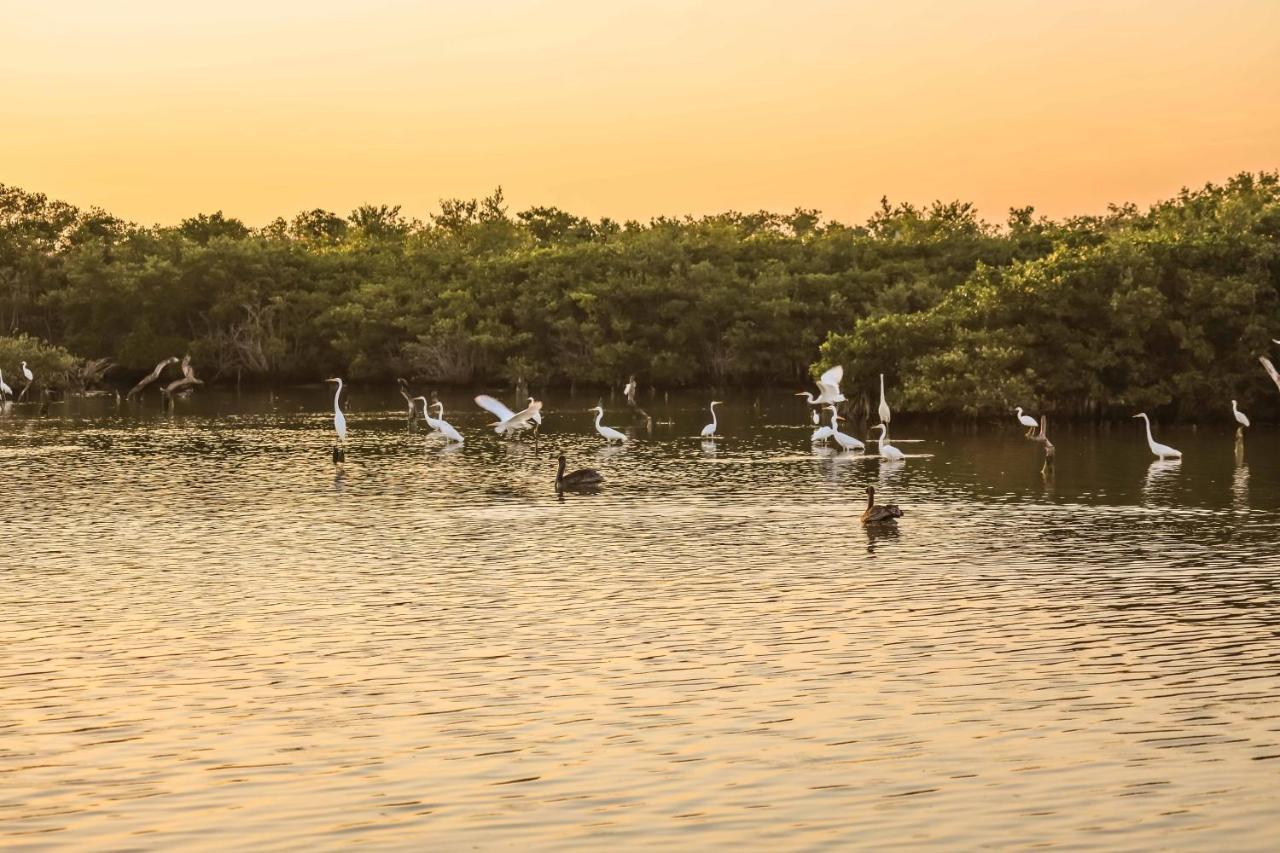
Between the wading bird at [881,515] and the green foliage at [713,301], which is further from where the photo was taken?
the green foliage at [713,301]

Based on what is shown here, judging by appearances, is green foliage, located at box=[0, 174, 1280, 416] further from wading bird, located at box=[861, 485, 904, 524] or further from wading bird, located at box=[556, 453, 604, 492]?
wading bird, located at box=[861, 485, 904, 524]

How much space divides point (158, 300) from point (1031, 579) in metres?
102

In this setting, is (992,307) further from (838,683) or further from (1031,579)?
(838,683)

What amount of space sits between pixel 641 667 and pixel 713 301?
286ft

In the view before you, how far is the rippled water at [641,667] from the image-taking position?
51.5 feet

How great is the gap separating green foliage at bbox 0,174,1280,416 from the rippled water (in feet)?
98.6

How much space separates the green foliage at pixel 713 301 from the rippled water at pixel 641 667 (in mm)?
30055

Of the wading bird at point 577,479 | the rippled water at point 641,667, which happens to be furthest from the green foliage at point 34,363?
the wading bird at point 577,479

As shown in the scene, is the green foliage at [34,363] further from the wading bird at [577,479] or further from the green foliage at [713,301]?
the wading bird at [577,479]

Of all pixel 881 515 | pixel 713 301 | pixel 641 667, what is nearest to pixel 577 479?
pixel 881 515

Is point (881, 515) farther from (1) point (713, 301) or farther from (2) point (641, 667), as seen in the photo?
(1) point (713, 301)

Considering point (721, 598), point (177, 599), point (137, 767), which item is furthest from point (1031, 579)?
point (137, 767)

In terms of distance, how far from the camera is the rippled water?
1569 centimetres

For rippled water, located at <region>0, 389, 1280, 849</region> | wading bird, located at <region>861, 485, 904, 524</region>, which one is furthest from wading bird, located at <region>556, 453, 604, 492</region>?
wading bird, located at <region>861, 485, 904, 524</region>
